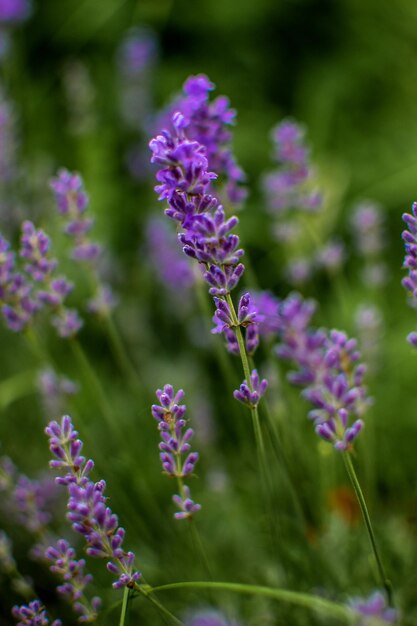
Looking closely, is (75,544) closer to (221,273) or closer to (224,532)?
(224,532)

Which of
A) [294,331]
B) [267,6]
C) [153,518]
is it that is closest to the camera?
[294,331]

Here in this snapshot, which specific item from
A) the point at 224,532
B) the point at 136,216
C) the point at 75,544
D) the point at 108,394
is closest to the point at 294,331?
the point at 224,532

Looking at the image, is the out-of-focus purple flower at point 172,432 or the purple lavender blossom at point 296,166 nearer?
the out-of-focus purple flower at point 172,432

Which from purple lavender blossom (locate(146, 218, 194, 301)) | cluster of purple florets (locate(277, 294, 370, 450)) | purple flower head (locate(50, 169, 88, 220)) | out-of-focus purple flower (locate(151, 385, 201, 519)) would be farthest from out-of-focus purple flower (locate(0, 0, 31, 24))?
out-of-focus purple flower (locate(151, 385, 201, 519))

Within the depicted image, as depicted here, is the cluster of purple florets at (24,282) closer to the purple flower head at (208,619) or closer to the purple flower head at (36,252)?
the purple flower head at (36,252)

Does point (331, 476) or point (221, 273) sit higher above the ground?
point (221, 273)

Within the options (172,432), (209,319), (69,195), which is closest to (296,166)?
(209,319)

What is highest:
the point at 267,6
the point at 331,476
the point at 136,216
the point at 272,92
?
the point at 267,6

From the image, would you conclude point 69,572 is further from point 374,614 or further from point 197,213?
point 197,213

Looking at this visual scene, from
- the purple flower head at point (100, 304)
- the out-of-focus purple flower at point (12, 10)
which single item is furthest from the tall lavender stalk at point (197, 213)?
the out-of-focus purple flower at point (12, 10)
